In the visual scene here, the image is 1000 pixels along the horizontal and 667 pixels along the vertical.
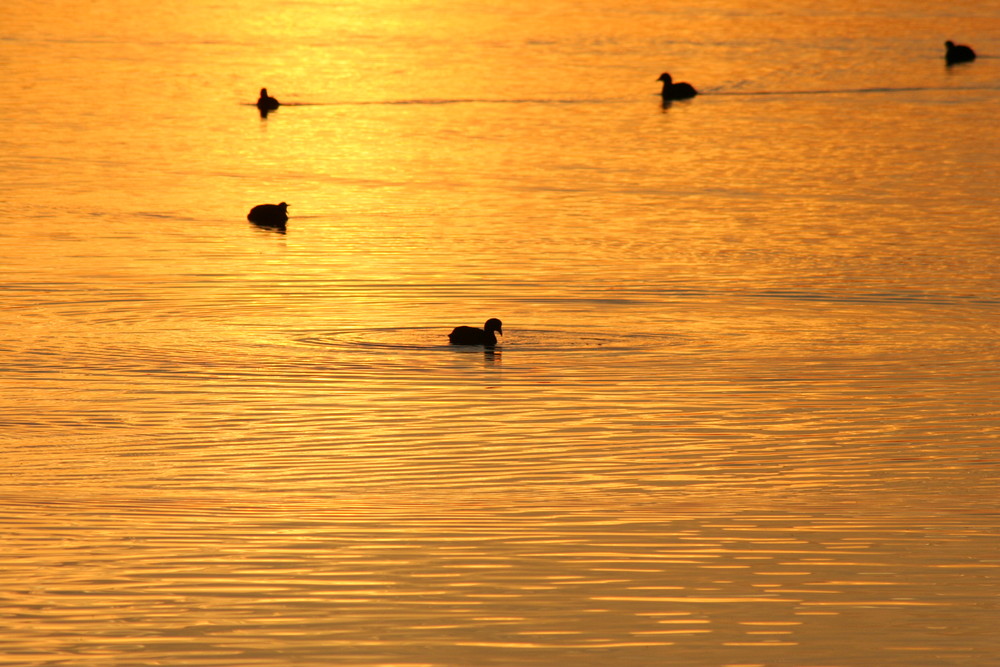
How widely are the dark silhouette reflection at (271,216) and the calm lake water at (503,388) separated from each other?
0.18 meters

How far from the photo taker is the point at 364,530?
524 inches

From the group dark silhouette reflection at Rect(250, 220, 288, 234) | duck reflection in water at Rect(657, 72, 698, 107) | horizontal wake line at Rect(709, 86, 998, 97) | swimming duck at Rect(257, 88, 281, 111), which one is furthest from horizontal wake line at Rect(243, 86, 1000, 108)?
dark silhouette reflection at Rect(250, 220, 288, 234)

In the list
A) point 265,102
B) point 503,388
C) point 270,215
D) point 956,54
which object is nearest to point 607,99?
point 265,102

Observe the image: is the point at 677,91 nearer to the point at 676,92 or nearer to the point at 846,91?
the point at 676,92

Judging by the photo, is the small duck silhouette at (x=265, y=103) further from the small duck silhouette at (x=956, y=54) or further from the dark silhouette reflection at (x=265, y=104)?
the small duck silhouette at (x=956, y=54)

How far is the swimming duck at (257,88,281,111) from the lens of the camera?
47.2 meters

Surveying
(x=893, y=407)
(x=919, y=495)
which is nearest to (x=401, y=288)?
(x=893, y=407)

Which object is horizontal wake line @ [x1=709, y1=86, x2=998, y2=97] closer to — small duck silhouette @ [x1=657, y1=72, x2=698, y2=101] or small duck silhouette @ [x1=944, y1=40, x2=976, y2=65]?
small duck silhouette @ [x1=657, y1=72, x2=698, y2=101]

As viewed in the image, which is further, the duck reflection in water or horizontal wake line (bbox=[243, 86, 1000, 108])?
the duck reflection in water

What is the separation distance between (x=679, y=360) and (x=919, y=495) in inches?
227

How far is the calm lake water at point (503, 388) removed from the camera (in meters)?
11.7

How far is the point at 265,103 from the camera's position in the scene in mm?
47219

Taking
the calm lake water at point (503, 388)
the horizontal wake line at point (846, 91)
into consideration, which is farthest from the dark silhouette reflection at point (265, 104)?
the horizontal wake line at point (846, 91)

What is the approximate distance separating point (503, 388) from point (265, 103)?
29.8 m
